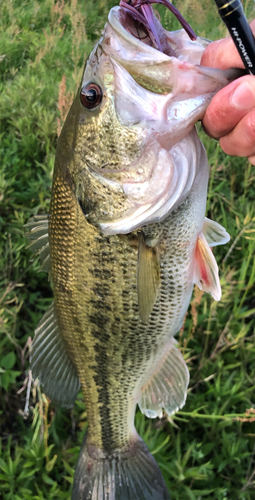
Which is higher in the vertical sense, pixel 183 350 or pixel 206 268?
pixel 206 268

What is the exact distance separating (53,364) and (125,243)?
0.74 meters

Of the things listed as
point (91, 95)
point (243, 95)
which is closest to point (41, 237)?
point (91, 95)

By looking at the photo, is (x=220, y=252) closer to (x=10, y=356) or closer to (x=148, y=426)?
(x=148, y=426)

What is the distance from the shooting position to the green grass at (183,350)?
5.67 feet

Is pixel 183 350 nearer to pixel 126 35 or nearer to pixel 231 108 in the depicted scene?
pixel 231 108

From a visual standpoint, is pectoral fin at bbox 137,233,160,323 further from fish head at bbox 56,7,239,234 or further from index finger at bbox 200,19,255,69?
index finger at bbox 200,19,255,69

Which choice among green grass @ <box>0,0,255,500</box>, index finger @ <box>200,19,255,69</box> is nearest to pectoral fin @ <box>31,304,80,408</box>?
green grass @ <box>0,0,255,500</box>

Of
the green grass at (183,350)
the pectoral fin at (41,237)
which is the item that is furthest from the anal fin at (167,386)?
the pectoral fin at (41,237)

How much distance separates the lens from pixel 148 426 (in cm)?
192

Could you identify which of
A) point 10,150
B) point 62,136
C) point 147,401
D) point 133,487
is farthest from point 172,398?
point 10,150

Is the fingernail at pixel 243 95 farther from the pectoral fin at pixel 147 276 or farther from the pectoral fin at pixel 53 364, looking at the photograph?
the pectoral fin at pixel 53 364

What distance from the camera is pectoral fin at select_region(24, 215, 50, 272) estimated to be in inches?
55.8

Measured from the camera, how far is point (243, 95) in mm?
844

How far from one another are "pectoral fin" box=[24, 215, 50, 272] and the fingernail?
0.86 metres
